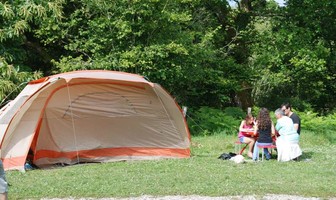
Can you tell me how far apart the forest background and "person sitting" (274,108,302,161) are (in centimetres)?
496

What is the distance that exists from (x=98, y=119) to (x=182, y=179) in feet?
12.3

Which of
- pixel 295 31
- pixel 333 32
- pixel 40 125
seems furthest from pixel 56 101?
pixel 333 32

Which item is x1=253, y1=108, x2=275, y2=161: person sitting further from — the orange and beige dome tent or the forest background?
the forest background

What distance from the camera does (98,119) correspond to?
39.0 feet

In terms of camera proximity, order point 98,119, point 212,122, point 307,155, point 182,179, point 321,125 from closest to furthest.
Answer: point 182,179 → point 98,119 → point 307,155 → point 212,122 → point 321,125

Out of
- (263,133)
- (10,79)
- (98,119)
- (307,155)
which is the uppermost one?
(10,79)

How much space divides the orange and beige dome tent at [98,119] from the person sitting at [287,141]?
2.09 metres

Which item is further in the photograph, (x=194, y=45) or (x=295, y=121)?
(x=194, y=45)

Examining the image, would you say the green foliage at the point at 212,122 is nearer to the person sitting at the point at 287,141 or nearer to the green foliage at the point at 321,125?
the green foliage at the point at 321,125

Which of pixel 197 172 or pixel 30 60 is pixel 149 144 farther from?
pixel 30 60

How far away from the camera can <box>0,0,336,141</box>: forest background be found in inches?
610

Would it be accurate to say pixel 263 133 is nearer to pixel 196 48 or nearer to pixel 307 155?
pixel 307 155

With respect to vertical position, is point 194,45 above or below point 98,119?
above

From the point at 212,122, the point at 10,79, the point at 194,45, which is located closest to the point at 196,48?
the point at 194,45
